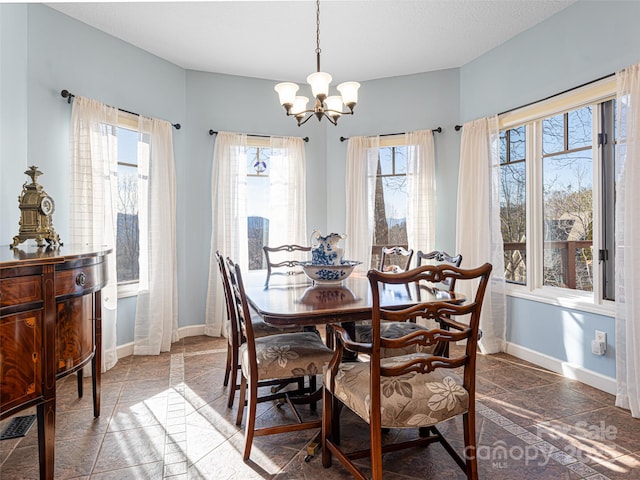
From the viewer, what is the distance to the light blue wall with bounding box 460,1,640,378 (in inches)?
108

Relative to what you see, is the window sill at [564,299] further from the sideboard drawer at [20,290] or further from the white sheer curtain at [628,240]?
the sideboard drawer at [20,290]

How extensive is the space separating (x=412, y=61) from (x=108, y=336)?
12.7ft

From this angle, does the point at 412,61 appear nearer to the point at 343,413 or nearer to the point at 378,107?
the point at 378,107

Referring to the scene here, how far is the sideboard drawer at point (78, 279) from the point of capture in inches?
72.1

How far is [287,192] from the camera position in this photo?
4559mm

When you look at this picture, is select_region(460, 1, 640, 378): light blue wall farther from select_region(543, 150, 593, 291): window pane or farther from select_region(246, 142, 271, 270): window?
select_region(246, 142, 271, 270): window

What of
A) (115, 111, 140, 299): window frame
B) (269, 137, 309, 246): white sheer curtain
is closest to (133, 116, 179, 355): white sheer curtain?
(115, 111, 140, 299): window frame

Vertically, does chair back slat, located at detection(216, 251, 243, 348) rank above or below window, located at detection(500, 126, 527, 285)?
below

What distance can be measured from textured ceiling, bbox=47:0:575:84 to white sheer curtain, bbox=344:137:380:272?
85cm

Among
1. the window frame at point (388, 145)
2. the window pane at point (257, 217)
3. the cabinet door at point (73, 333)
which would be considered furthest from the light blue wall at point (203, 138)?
the cabinet door at point (73, 333)

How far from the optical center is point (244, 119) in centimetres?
448

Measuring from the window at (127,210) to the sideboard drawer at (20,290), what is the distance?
6.82 ft

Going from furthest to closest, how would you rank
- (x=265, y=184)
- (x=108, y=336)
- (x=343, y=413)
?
(x=265, y=184) < (x=108, y=336) < (x=343, y=413)

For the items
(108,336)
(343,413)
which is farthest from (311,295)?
(108,336)
